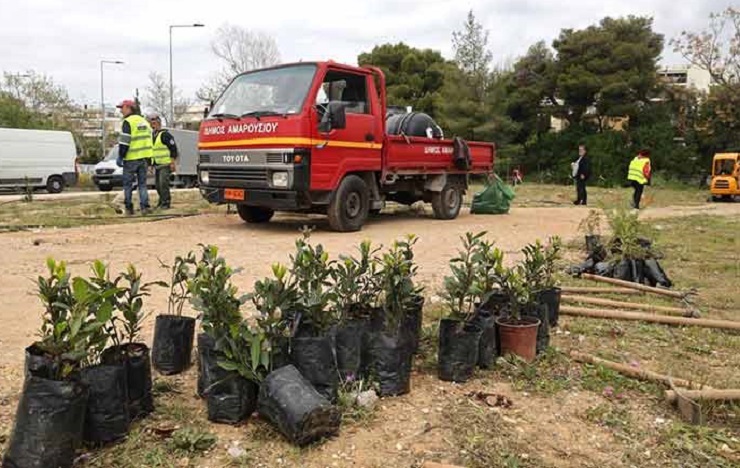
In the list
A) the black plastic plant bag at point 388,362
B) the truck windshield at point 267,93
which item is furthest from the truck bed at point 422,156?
the black plastic plant bag at point 388,362

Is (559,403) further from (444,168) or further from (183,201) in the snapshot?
(183,201)

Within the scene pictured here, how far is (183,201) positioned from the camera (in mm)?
13906

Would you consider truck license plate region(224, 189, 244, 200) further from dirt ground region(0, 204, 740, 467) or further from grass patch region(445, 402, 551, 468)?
grass patch region(445, 402, 551, 468)

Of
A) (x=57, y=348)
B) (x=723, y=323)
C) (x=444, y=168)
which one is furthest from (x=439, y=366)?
(x=444, y=168)

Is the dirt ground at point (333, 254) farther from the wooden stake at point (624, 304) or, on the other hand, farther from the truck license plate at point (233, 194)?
the wooden stake at point (624, 304)

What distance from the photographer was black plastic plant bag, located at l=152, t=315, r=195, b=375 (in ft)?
10.9

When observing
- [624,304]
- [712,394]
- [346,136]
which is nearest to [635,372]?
[712,394]

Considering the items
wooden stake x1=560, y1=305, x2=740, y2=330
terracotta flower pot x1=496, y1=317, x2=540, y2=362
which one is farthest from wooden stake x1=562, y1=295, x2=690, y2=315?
terracotta flower pot x1=496, y1=317, x2=540, y2=362

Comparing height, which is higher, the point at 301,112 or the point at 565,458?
the point at 301,112

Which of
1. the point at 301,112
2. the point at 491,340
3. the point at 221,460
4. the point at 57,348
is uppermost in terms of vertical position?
the point at 301,112

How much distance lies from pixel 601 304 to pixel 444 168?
246 inches

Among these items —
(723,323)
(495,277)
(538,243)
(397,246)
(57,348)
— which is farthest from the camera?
(723,323)

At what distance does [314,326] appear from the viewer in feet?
9.89

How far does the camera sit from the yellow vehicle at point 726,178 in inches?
862
